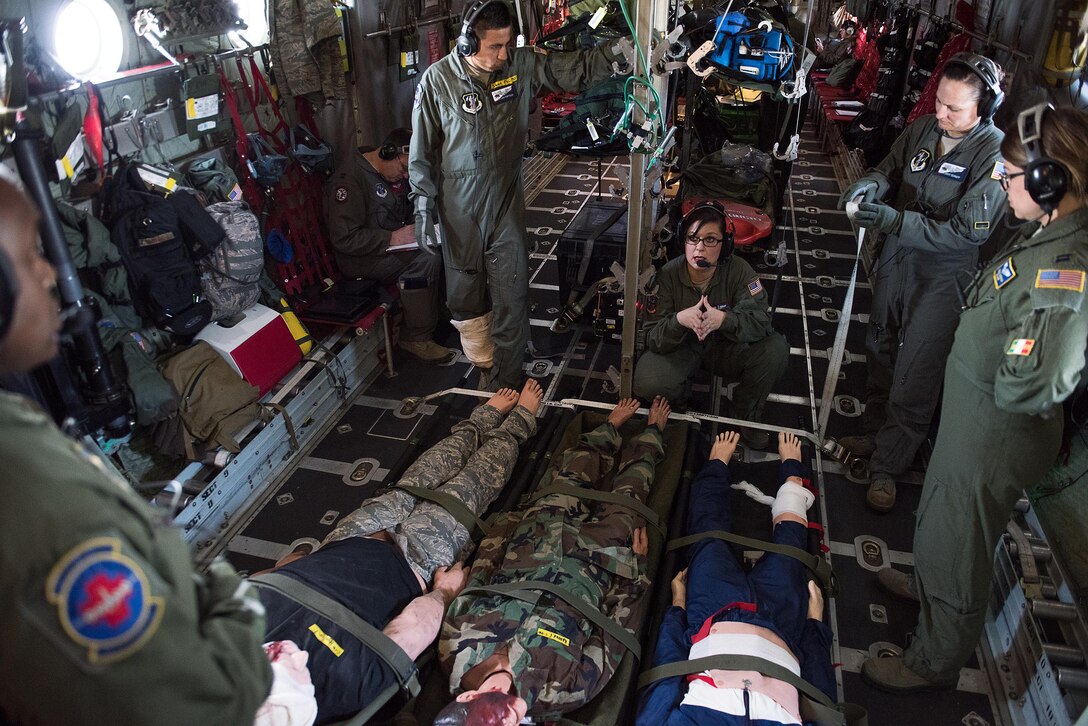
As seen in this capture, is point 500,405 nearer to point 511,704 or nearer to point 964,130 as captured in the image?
point 511,704

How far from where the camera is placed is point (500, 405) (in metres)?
3.59

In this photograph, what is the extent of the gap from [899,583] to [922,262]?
56.6 inches

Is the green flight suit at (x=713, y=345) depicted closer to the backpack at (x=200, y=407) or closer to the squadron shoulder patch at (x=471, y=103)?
the squadron shoulder patch at (x=471, y=103)

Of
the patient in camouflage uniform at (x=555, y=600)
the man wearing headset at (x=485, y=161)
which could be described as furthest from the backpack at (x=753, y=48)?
the patient in camouflage uniform at (x=555, y=600)

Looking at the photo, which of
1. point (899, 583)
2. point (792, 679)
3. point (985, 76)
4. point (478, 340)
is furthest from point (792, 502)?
point (478, 340)

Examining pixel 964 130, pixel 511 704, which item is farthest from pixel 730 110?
pixel 511 704

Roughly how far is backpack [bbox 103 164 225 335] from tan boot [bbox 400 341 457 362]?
4.72 ft

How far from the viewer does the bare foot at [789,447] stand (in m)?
3.10

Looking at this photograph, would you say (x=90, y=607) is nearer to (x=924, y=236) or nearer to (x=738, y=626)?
(x=738, y=626)

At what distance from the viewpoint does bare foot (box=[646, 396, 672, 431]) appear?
336 centimetres

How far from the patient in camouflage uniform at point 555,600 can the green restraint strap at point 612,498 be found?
2 cm

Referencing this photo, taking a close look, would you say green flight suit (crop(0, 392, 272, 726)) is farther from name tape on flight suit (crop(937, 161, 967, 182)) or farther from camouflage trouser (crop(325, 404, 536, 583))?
name tape on flight suit (crop(937, 161, 967, 182))

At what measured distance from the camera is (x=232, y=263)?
11.6ft

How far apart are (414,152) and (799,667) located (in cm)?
306
